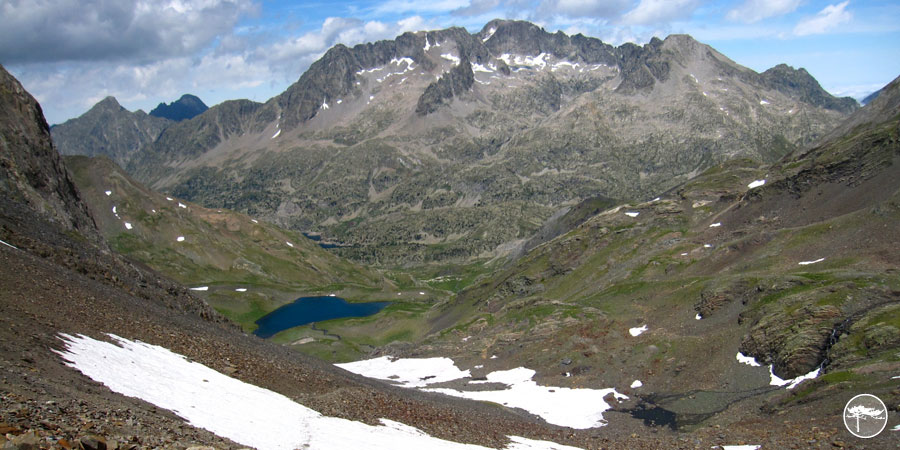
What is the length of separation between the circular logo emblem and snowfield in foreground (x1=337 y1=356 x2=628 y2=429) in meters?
22.1

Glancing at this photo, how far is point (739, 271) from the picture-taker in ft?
300

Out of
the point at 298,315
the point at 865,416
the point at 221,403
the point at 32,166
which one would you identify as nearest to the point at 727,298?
the point at 865,416

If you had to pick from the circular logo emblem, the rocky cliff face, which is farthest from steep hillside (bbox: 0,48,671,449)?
the circular logo emblem

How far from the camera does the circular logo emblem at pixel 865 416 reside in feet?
112

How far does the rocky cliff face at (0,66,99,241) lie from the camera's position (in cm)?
6300

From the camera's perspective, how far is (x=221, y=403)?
1150 inches

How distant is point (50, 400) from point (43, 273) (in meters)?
25.3

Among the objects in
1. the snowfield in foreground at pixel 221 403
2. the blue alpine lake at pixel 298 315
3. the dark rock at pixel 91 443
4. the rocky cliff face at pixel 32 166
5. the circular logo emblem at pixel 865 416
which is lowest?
the blue alpine lake at pixel 298 315

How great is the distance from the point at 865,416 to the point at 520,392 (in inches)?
1574

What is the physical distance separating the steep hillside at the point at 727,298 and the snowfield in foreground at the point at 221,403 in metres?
28.5

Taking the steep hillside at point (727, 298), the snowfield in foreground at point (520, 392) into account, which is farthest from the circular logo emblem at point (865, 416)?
the snowfield in foreground at point (520, 392)

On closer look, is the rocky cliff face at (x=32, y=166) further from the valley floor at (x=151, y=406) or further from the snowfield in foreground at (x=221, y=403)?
the snowfield in foreground at (x=221, y=403)

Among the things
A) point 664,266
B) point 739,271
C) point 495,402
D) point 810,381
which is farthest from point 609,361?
point 664,266

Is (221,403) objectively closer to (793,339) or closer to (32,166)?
(793,339)
